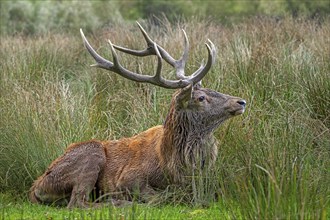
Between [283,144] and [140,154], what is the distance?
193 centimetres

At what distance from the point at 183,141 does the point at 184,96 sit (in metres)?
0.48

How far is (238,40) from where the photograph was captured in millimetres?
12555

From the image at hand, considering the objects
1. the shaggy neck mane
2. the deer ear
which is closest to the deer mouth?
the shaggy neck mane

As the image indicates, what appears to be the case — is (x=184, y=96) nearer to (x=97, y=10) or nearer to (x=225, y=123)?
(x=225, y=123)

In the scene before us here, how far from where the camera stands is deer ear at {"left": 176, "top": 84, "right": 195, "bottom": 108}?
8484mm

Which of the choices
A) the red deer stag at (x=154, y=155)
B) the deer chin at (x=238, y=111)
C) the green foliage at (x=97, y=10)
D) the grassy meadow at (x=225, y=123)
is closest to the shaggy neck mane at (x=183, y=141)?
the red deer stag at (x=154, y=155)

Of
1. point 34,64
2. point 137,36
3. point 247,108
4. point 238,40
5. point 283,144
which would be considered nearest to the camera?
point 283,144

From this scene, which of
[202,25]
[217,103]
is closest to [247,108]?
[217,103]

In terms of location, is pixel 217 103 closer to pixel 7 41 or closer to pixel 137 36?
pixel 137 36

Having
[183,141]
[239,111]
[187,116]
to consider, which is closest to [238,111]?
[239,111]

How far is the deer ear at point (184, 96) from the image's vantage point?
8484 millimetres

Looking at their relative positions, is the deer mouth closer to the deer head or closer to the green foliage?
the deer head

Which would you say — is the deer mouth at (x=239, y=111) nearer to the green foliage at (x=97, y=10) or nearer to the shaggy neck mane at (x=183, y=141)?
the shaggy neck mane at (x=183, y=141)

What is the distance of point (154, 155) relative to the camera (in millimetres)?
8750
